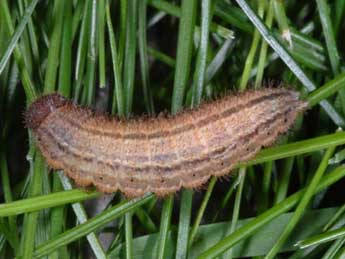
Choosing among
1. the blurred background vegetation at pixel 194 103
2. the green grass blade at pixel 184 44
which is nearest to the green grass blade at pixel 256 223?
the blurred background vegetation at pixel 194 103

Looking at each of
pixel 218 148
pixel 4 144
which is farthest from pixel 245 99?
pixel 4 144

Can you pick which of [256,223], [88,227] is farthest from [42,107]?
[256,223]

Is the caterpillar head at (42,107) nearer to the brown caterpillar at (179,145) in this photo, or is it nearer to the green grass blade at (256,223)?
the brown caterpillar at (179,145)

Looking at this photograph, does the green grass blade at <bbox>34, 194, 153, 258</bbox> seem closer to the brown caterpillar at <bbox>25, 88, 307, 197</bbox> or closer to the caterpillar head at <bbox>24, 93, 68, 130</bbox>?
the brown caterpillar at <bbox>25, 88, 307, 197</bbox>

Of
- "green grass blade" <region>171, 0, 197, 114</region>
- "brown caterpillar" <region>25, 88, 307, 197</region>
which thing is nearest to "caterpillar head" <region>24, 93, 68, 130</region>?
"brown caterpillar" <region>25, 88, 307, 197</region>

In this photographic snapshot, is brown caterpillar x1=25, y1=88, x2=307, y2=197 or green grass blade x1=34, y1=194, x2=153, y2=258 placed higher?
brown caterpillar x1=25, y1=88, x2=307, y2=197

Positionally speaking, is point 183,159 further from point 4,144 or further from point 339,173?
point 4,144
